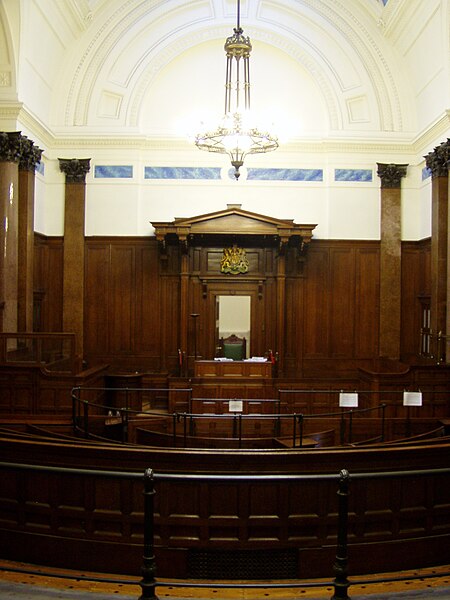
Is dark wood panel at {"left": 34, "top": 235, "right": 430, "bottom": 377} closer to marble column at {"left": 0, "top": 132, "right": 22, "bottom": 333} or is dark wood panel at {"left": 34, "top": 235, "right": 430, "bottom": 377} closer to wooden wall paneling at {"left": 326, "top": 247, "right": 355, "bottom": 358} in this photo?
wooden wall paneling at {"left": 326, "top": 247, "right": 355, "bottom": 358}

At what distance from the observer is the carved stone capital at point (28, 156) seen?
531 inches

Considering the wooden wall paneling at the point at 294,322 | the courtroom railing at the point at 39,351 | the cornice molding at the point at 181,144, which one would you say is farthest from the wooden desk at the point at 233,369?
the cornice molding at the point at 181,144

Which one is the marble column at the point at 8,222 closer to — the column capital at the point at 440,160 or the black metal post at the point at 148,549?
the column capital at the point at 440,160

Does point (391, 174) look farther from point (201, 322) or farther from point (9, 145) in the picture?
point (9, 145)

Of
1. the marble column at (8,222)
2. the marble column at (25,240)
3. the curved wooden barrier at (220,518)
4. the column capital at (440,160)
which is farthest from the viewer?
the marble column at (25,240)

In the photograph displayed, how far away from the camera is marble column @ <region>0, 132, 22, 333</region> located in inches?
513

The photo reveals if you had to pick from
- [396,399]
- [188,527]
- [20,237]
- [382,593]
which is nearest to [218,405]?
[396,399]

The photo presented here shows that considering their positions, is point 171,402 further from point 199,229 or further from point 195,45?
point 195,45

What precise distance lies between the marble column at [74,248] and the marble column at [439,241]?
844 cm

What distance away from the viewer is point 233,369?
507 inches

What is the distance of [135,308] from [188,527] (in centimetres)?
1114

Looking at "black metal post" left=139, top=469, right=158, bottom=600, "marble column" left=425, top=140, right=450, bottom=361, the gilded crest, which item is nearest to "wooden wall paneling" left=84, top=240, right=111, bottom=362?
the gilded crest

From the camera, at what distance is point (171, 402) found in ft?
41.1

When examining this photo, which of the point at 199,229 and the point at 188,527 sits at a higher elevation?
the point at 199,229
